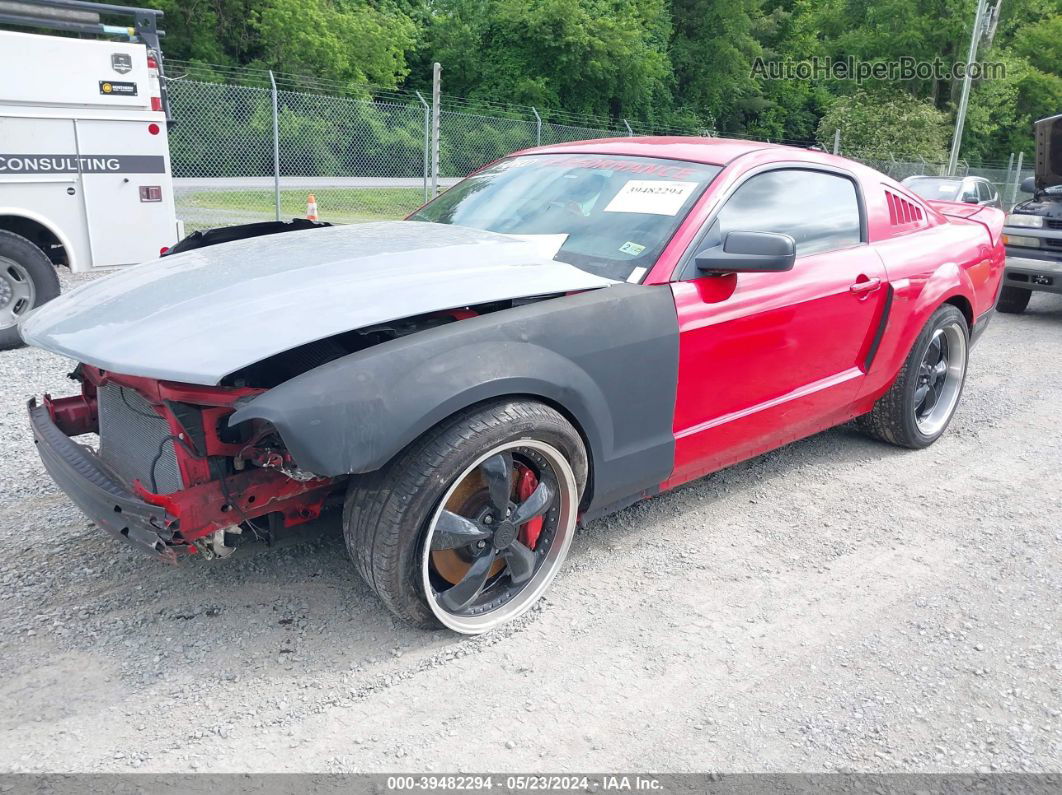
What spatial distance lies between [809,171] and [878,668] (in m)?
2.28

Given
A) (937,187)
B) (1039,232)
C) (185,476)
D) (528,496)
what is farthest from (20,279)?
(937,187)

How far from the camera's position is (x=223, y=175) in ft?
43.3

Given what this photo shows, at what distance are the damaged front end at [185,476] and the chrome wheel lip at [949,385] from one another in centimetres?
351

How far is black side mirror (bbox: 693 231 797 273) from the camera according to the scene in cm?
305

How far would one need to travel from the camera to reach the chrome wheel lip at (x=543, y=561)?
8.59 ft

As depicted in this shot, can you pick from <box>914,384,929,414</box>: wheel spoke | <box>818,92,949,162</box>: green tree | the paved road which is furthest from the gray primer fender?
<box>818,92,949,162</box>: green tree

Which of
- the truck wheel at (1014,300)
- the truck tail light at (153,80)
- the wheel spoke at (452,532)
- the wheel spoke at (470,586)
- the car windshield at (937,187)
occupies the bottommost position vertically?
the truck wheel at (1014,300)

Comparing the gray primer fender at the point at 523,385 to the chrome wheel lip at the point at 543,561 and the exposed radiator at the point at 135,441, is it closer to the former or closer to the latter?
the chrome wheel lip at the point at 543,561

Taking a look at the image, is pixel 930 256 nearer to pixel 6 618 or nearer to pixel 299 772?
pixel 299 772

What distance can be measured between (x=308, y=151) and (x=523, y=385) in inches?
487

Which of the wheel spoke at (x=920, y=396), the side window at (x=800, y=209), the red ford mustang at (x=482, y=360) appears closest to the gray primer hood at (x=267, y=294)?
the red ford mustang at (x=482, y=360)

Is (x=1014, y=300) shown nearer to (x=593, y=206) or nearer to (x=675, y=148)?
(x=675, y=148)

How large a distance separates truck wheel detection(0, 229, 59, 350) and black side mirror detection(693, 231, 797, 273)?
5363 millimetres

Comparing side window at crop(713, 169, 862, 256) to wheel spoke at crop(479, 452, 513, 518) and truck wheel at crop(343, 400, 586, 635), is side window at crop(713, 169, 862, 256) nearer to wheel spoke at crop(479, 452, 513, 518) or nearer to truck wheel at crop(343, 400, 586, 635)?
truck wheel at crop(343, 400, 586, 635)
